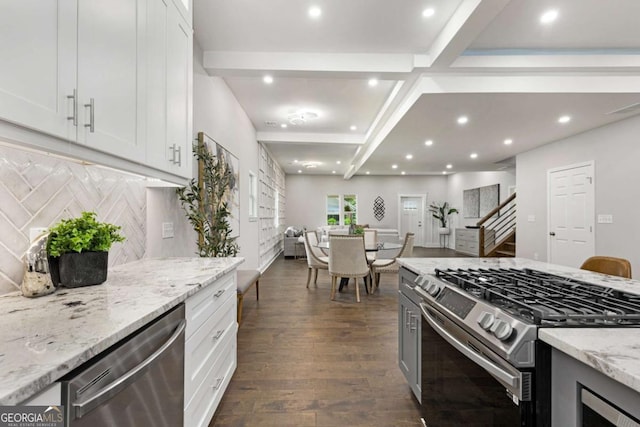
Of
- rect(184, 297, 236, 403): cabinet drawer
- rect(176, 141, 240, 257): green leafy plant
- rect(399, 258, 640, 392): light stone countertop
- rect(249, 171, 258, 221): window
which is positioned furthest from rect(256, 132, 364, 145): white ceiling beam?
rect(399, 258, 640, 392): light stone countertop

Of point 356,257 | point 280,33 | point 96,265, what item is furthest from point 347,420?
point 280,33

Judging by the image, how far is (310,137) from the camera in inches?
253

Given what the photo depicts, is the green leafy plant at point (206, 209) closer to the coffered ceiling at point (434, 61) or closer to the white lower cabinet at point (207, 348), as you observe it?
the white lower cabinet at point (207, 348)

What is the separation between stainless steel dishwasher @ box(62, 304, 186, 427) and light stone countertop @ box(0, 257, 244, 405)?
0.05 meters

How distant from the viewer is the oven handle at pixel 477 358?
88 cm

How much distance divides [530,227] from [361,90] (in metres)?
4.96

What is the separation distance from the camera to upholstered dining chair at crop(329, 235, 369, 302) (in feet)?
13.7

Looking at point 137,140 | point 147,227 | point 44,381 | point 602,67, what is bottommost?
point 44,381

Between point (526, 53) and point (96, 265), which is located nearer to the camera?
point (96, 265)

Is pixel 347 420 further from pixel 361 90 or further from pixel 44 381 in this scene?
pixel 361 90

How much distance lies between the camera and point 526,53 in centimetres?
325

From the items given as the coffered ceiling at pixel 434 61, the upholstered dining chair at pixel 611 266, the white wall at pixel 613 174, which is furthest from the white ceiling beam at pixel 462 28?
the white wall at pixel 613 174

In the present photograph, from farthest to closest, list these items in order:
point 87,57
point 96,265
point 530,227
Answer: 1. point 530,227
2. point 96,265
3. point 87,57

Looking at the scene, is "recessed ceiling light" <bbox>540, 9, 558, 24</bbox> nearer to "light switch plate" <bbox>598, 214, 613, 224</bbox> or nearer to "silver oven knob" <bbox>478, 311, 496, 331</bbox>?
"silver oven knob" <bbox>478, 311, 496, 331</bbox>
